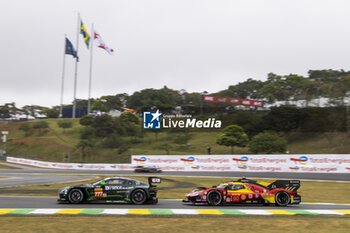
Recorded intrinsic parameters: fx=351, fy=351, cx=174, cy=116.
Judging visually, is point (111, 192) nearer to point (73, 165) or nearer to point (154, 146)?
point (73, 165)

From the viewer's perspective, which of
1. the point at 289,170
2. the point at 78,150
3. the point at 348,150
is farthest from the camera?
the point at 78,150

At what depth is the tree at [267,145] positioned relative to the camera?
45594mm

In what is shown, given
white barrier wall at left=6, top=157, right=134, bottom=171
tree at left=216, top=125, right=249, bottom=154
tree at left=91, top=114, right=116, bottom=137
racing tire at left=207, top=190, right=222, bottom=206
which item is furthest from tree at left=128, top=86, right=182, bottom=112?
racing tire at left=207, top=190, right=222, bottom=206

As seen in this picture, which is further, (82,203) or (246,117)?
(246,117)

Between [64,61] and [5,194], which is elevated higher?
[64,61]

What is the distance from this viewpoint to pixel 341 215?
12.9 m

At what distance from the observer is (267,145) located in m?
45.7

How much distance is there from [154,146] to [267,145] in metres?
19.8

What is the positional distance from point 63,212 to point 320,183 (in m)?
22.5

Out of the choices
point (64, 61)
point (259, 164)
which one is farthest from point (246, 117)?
point (64, 61)

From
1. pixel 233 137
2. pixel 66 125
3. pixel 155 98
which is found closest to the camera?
pixel 233 137

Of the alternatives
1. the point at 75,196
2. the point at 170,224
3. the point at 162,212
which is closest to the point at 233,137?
the point at 75,196

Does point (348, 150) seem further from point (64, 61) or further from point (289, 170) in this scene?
point (64, 61)

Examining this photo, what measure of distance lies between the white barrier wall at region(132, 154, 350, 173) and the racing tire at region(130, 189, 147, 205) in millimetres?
23052
